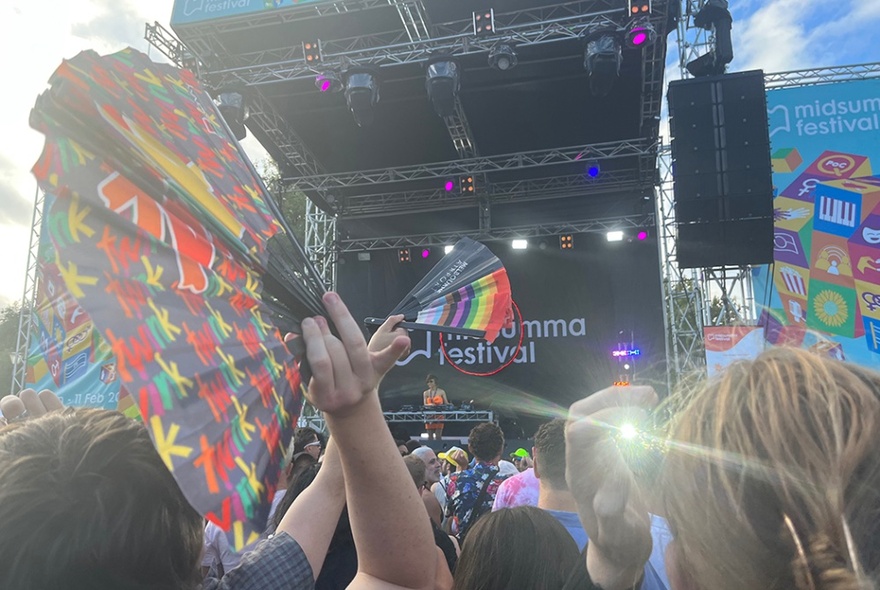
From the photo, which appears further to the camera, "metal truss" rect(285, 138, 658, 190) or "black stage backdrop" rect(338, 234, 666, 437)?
"black stage backdrop" rect(338, 234, 666, 437)

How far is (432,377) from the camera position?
10.1 metres

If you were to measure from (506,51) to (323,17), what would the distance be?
8.20 ft

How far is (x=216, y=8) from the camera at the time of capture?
779 cm

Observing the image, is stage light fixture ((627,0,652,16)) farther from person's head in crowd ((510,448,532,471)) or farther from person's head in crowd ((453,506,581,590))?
person's head in crowd ((453,506,581,590))

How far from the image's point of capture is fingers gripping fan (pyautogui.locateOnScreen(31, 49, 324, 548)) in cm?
61

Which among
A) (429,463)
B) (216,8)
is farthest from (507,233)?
(429,463)

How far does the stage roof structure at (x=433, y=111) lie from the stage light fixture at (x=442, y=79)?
14 centimetres

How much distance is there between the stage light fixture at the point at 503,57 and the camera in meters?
7.27

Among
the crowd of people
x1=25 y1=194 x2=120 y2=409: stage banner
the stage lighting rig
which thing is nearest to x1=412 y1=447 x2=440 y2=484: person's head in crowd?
the crowd of people

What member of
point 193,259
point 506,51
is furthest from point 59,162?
point 506,51

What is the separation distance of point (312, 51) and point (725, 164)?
543cm

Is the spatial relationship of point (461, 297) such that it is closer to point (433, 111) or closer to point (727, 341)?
point (727, 341)

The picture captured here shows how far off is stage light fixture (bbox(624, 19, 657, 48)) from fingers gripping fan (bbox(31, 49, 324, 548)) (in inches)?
280

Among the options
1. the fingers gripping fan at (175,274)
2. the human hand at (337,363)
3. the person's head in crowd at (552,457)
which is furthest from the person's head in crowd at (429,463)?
the fingers gripping fan at (175,274)
